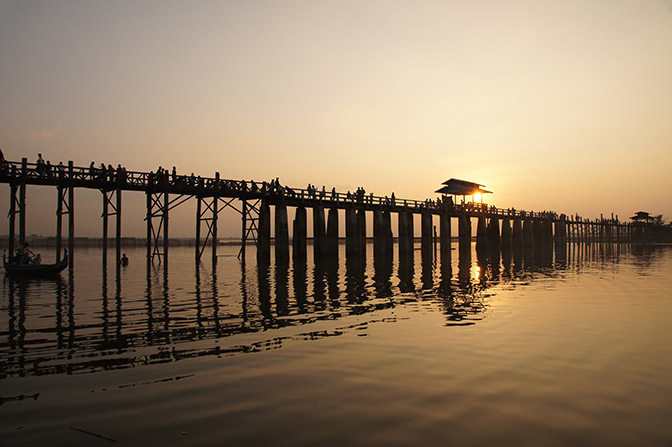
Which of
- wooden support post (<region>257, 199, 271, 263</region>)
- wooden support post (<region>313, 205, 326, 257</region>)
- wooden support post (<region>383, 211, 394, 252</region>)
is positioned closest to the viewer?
wooden support post (<region>257, 199, 271, 263</region>)

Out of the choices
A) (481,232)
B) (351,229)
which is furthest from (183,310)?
(481,232)

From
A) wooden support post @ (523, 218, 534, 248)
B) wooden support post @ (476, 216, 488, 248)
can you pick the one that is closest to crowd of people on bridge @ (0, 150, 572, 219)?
wooden support post @ (476, 216, 488, 248)

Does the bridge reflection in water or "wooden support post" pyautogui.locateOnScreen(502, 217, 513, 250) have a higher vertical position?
"wooden support post" pyautogui.locateOnScreen(502, 217, 513, 250)

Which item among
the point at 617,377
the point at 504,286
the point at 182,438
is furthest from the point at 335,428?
the point at 504,286

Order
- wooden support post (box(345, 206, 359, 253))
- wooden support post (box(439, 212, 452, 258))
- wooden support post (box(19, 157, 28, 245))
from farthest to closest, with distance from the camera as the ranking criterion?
wooden support post (box(439, 212, 452, 258)), wooden support post (box(345, 206, 359, 253)), wooden support post (box(19, 157, 28, 245))

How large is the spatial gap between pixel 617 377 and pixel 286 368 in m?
5.12

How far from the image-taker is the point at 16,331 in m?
10.1

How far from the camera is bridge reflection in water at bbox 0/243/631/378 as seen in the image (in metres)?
8.29

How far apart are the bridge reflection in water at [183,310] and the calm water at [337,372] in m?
0.08

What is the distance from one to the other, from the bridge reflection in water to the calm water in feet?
0.25

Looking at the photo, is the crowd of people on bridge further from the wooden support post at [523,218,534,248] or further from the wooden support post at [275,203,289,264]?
the wooden support post at [523,218,534,248]

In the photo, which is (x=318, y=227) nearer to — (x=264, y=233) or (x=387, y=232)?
(x=264, y=233)

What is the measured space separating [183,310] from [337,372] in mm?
7528

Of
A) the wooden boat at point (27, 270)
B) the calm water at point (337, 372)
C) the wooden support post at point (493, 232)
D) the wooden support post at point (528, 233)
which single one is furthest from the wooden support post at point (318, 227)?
the wooden support post at point (528, 233)
